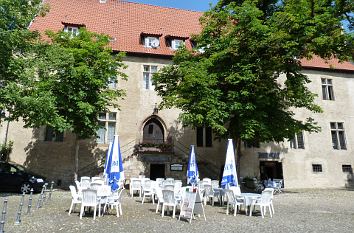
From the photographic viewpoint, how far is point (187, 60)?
19.9 metres

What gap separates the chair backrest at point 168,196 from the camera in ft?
35.9

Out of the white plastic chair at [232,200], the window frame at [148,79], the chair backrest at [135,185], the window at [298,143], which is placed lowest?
the white plastic chair at [232,200]

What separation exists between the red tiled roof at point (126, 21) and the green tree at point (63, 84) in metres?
5.03

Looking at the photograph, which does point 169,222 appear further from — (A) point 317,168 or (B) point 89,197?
(A) point 317,168

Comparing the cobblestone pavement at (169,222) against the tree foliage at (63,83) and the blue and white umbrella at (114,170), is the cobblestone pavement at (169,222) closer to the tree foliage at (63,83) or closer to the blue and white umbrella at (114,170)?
the blue and white umbrella at (114,170)

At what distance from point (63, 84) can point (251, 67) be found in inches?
426

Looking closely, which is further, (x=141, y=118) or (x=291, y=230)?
(x=141, y=118)

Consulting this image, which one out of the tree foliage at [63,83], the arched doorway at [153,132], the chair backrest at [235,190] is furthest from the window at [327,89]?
the chair backrest at [235,190]

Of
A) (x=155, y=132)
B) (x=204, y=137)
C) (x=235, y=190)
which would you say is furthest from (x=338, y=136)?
(x=235, y=190)

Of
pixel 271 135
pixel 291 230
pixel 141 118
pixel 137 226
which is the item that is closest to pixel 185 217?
pixel 137 226

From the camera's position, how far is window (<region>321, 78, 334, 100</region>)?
27359 millimetres

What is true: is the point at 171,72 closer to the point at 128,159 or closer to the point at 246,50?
the point at 246,50

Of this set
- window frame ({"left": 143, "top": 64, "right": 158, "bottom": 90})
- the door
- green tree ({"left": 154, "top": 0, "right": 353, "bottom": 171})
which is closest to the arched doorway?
the door

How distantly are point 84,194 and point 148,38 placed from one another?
17344 mm
